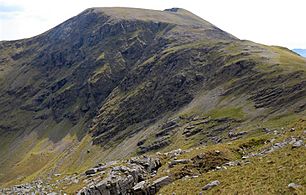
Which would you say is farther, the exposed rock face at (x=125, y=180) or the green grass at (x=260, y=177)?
the exposed rock face at (x=125, y=180)

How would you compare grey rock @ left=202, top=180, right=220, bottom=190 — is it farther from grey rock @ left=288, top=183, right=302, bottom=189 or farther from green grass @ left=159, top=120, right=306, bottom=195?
grey rock @ left=288, top=183, right=302, bottom=189

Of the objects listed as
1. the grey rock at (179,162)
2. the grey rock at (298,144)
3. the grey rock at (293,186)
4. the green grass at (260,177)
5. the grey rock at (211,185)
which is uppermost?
the grey rock at (298,144)

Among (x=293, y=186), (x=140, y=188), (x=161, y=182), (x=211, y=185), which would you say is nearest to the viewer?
(x=293, y=186)

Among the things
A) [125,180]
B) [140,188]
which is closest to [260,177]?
[140,188]

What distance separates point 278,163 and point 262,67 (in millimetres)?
171213

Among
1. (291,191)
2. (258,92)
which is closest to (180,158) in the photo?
(291,191)

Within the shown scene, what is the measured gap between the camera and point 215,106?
609 ft

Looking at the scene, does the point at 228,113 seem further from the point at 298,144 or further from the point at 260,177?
the point at 260,177

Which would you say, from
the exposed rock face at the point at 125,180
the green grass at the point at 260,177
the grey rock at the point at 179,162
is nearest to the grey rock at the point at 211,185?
the green grass at the point at 260,177

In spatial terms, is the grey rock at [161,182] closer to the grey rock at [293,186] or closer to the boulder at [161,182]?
the boulder at [161,182]

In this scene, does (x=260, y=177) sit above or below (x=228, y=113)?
above

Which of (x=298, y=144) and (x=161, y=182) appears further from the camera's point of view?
(x=161, y=182)

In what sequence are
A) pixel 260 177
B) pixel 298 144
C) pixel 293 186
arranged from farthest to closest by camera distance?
pixel 298 144 < pixel 260 177 < pixel 293 186

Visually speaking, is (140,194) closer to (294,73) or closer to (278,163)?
(278,163)
